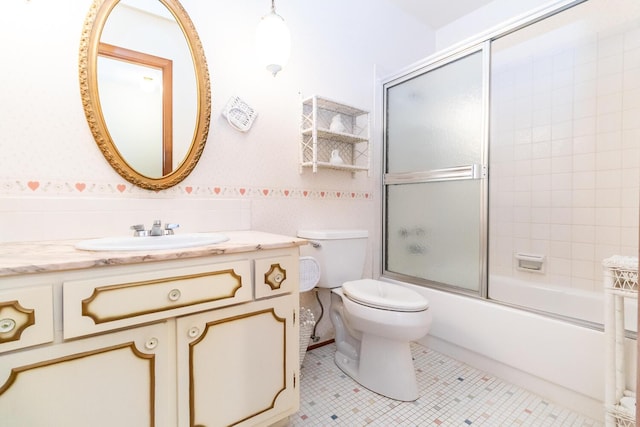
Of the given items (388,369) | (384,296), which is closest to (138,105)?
(384,296)

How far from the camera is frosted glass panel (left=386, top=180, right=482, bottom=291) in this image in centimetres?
181

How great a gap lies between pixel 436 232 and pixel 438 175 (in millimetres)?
380

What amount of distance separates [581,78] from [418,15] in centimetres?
130

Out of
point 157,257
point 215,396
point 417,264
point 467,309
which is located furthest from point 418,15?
point 215,396

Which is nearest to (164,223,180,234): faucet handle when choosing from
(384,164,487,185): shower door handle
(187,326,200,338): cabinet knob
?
(187,326,200,338): cabinet knob

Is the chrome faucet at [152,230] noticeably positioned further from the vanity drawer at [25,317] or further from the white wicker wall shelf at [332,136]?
the white wicker wall shelf at [332,136]

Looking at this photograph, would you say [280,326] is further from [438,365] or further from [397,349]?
[438,365]

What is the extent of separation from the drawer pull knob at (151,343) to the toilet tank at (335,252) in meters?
0.95

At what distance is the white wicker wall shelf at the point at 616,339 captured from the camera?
109cm

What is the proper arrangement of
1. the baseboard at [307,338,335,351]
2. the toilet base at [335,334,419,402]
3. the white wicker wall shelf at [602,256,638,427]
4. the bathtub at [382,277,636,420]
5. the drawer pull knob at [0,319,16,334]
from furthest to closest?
the baseboard at [307,338,335,351], the toilet base at [335,334,419,402], the bathtub at [382,277,636,420], the white wicker wall shelf at [602,256,638,427], the drawer pull knob at [0,319,16,334]

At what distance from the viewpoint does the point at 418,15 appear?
8.24 feet

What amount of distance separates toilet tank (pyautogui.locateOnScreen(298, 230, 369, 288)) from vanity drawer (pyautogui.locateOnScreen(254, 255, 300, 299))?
1.75 feet

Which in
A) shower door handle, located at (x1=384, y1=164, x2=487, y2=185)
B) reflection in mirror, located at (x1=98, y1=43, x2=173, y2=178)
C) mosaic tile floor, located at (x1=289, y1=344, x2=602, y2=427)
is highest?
reflection in mirror, located at (x1=98, y1=43, x2=173, y2=178)

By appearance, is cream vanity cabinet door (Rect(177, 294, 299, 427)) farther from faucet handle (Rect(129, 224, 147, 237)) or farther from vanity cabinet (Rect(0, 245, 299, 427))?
faucet handle (Rect(129, 224, 147, 237))
